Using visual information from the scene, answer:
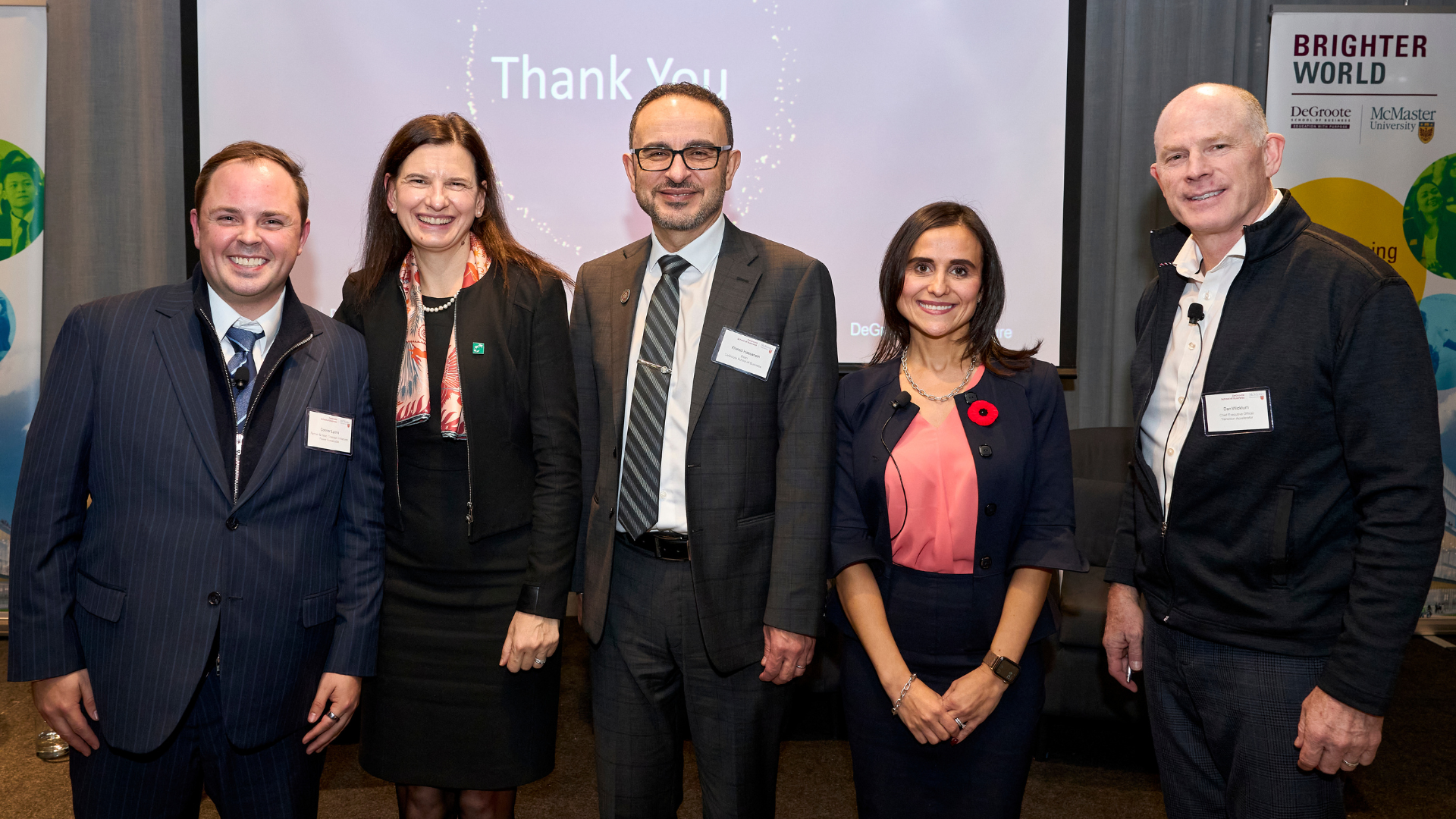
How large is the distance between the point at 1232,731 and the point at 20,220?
543 centimetres

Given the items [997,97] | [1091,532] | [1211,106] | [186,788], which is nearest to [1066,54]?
[997,97]

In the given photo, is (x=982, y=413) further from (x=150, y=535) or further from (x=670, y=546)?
(x=150, y=535)

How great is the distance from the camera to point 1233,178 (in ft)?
5.70

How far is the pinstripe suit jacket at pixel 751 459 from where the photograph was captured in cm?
193

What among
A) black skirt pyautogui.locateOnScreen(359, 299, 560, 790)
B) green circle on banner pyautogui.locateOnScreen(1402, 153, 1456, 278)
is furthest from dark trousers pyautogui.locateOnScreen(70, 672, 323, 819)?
green circle on banner pyautogui.locateOnScreen(1402, 153, 1456, 278)

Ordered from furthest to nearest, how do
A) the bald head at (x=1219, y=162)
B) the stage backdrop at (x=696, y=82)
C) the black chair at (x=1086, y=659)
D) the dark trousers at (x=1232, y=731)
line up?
the stage backdrop at (x=696, y=82) → the black chair at (x=1086, y=659) → the bald head at (x=1219, y=162) → the dark trousers at (x=1232, y=731)

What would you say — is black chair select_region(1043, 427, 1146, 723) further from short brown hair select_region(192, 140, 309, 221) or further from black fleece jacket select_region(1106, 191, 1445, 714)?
short brown hair select_region(192, 140, 309, 221)

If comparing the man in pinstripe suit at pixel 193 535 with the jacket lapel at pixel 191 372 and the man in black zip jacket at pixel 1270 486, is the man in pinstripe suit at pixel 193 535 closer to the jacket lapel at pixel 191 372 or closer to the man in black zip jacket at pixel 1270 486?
the jacket lapel at pixel 191 372

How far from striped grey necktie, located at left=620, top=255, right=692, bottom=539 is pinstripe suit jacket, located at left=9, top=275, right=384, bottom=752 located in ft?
2.16

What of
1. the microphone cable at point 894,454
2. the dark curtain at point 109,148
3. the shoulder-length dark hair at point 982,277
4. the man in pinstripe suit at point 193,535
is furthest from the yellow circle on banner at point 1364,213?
the dark curtain at point 109,148

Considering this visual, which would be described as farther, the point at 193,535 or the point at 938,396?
the point at 938,396

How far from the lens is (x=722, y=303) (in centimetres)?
199

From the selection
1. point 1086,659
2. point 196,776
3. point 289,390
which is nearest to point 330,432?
point 289,390

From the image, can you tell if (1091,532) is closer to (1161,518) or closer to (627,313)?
(1161,518)
